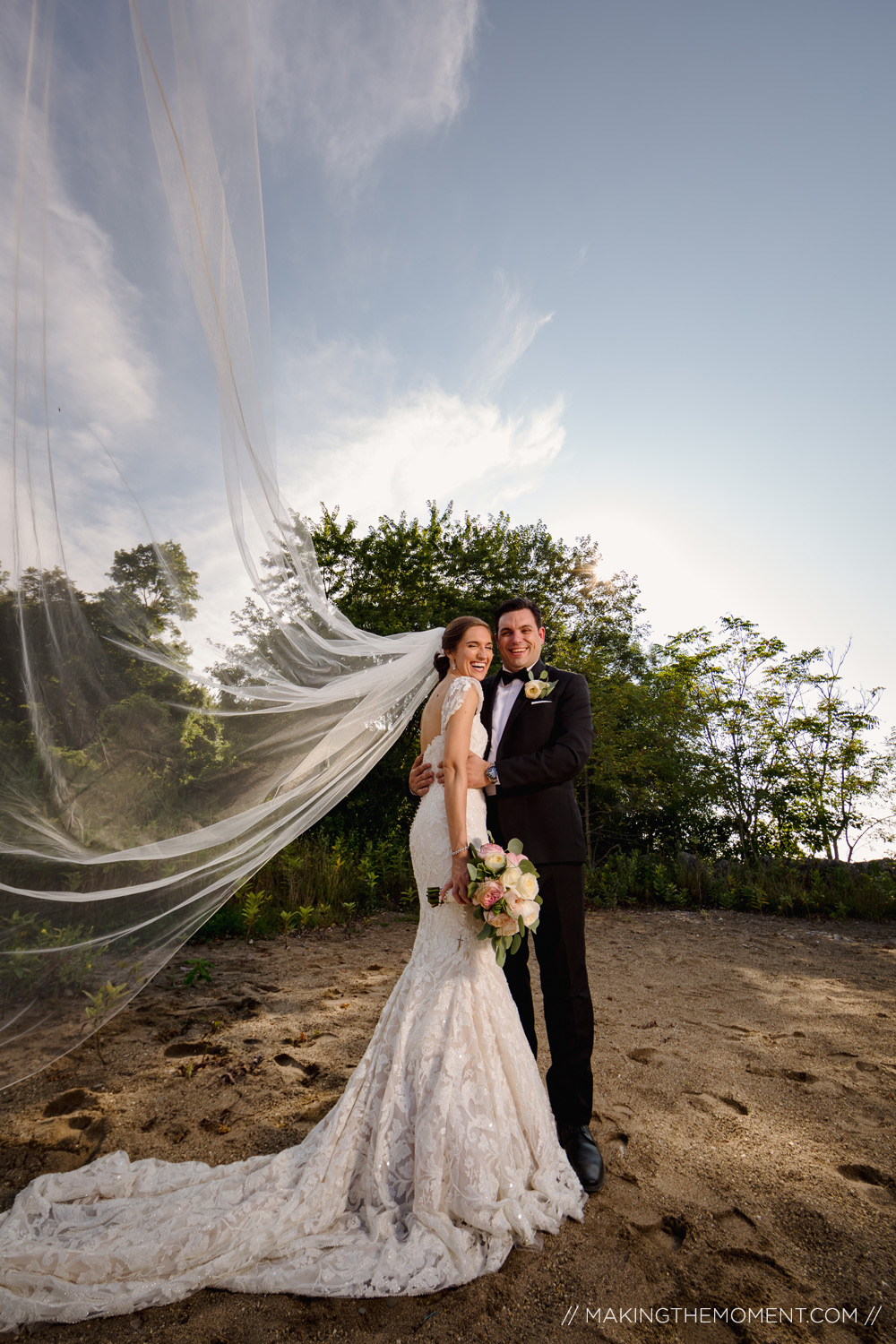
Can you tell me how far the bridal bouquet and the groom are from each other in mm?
307

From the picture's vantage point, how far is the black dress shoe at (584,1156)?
236 cm

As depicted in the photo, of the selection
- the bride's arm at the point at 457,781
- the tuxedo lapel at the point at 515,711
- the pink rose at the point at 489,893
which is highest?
the tuxedo lapel at the point at 515,711

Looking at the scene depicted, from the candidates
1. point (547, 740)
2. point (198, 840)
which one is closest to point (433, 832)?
point (547, 740)

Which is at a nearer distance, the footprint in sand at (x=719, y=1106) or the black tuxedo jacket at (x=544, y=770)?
the black tuxedo jacket at (x=544, y=770)

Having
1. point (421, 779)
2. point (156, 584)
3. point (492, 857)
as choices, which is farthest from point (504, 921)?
point (156, 584)

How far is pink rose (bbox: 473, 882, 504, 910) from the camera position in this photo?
2.32m

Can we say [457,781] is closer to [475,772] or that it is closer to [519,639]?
[475,772]

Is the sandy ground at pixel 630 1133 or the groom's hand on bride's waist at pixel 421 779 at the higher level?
the groom's hand on bride's waist at pixel 421 779

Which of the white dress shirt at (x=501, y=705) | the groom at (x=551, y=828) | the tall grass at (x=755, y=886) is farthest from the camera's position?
the tall grass at (x=755, y=886)

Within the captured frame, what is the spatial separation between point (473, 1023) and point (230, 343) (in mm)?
2590

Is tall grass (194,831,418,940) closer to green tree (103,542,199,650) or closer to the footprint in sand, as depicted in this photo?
the footprint in sand

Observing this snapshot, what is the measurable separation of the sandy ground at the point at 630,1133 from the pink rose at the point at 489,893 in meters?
1.04

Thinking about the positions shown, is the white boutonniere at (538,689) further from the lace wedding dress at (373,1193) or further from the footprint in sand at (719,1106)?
the footprint in sand at (719,1106)

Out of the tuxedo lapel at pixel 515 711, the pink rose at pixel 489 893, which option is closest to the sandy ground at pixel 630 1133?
the pink rose at pixel 489 893
